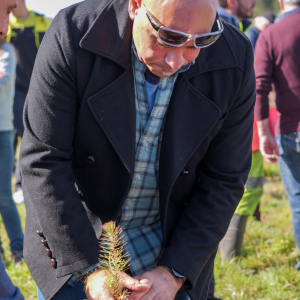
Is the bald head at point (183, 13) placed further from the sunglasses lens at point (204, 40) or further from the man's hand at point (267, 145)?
the man's hand at point (267, 145)

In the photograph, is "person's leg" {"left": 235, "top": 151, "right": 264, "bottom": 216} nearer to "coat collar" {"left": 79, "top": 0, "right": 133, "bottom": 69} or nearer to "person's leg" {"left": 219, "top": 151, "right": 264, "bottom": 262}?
"person's leg" {"left": 219, "top": 151, "right": 264, "bottom": 262}

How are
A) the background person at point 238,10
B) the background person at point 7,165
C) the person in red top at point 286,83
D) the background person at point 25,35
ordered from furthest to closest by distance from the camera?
the background person at point 25,35 < the background person at point 238,10 < the background person at point 7,165 < the person in red top at point 286,83

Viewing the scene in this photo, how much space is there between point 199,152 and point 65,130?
643 mm

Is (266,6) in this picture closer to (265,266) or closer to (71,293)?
(265,266)

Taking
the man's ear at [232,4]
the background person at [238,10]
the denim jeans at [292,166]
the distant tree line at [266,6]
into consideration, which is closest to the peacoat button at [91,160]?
the denim jeans at [292,166]

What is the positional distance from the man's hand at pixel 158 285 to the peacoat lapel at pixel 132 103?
313 mm

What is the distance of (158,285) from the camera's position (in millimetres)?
1798

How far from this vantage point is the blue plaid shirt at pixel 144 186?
72.5 inches

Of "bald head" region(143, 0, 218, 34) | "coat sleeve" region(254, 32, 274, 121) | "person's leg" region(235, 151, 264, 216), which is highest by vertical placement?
"bald head" region(143, 0, 218, 34)

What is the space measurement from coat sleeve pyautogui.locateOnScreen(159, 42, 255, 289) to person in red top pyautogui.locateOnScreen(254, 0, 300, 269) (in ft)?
5.12

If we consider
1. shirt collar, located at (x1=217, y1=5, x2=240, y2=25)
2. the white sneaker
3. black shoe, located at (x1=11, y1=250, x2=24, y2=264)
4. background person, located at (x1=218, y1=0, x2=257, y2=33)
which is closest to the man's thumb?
black shoe, located at (x1=11, y1=250, x2=24, y2=264)

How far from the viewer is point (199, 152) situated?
1931 millimetres

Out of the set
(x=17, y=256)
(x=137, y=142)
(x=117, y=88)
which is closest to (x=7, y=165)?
(x=17, y=256)

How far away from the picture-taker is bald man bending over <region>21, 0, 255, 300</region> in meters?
1.66
